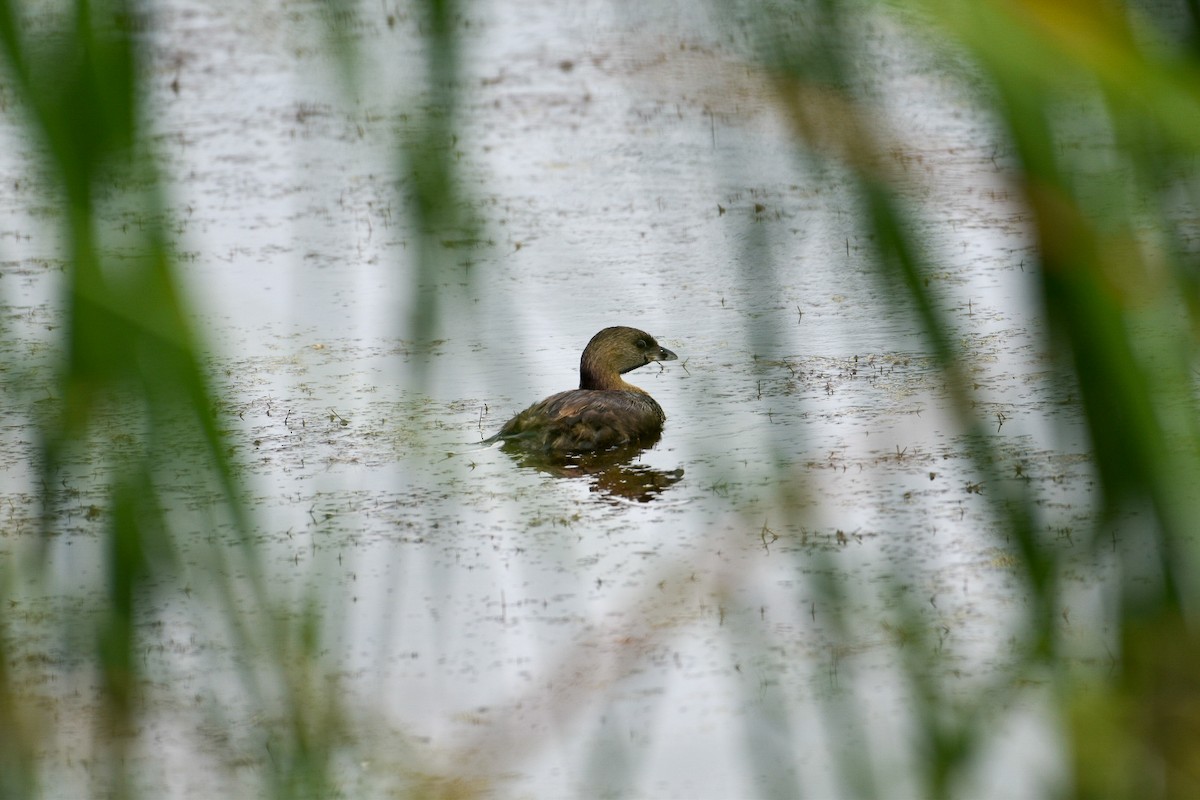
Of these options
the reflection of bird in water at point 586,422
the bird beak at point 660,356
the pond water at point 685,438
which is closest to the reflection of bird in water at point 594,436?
the reflection of bird in water at point 586,422

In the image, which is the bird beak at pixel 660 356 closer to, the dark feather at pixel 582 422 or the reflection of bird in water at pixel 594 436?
the reflection of bird in water at pixel 594 436

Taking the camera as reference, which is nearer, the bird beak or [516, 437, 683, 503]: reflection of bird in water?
[516, 437, 683, 503]: reflection of bird in water

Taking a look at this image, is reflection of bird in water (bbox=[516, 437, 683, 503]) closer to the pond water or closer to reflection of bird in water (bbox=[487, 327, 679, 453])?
reflection of bird in water (bbox=[487, 327, 679, 453])

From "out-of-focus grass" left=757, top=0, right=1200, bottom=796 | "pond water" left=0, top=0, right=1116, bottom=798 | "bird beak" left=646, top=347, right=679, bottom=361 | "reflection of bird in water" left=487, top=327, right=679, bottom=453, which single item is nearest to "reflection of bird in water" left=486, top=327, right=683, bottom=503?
"reflection of bird in water" left=487, top=327, right=679, bottom=453

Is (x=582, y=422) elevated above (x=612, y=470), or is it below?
above

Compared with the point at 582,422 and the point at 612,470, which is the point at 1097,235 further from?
→ the point at 582,422

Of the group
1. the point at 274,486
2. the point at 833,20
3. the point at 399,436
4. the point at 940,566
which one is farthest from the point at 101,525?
the point at 274,486

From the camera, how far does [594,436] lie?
7.07m

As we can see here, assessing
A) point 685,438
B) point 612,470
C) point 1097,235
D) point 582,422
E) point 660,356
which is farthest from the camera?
point 660,356

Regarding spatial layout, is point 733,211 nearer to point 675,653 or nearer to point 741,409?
point 741,409

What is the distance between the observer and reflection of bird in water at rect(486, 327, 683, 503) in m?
6.77

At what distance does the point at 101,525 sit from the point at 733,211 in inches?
18.1

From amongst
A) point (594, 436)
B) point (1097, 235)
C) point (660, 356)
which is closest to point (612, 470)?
point (594, 436)

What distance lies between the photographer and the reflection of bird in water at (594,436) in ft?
22.2
